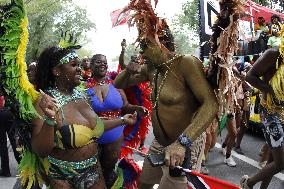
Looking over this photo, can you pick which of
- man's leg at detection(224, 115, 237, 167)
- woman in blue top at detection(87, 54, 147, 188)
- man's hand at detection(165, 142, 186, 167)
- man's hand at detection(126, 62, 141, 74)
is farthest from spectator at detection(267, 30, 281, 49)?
man's hand at detection(165, 142, 186, 167)

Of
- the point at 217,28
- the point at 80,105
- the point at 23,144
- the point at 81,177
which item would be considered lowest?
the point at 81,177

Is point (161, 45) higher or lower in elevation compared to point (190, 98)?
higher

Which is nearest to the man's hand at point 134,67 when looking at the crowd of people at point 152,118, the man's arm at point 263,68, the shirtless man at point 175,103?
the crowd of people at point 152,118

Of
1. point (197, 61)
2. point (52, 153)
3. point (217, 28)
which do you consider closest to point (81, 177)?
point (52, 153)

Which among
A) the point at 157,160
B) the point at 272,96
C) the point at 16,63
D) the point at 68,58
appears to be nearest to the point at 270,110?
the point at 272,96

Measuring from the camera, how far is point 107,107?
480cm

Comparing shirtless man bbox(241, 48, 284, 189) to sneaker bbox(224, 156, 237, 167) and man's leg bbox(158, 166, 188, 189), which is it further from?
sneaker bbox(224, 156, 237, 167)

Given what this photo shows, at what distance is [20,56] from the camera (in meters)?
3.05

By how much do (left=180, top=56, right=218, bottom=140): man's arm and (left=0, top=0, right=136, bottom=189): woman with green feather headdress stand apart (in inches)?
27.6

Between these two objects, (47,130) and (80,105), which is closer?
(47,130)

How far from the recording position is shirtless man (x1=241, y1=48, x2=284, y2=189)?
4531 mm

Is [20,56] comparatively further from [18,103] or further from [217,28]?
[217,28]

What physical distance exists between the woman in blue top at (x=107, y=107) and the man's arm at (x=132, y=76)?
24cm

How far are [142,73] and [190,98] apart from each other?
806mm
